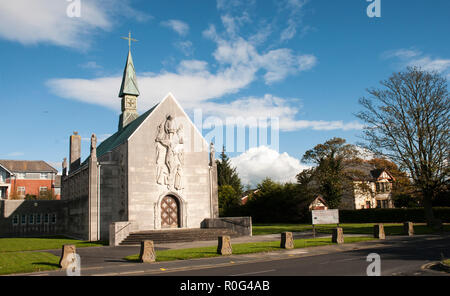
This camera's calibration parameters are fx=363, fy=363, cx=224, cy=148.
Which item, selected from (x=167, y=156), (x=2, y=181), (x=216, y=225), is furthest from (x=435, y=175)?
(x=2, y=181)

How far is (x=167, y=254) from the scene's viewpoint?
64.5ft

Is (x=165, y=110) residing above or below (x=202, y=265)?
above

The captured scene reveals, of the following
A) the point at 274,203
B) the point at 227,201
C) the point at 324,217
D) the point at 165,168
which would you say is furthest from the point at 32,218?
the point at 324,217

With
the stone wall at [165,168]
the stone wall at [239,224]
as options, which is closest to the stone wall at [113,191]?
the stone wall at [165,168]

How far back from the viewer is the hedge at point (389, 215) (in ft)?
141

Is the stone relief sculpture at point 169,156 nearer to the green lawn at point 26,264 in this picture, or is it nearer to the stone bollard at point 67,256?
the green lawn at point 26,264

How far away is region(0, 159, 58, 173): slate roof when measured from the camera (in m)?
75.5

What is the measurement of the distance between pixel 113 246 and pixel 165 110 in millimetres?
13255

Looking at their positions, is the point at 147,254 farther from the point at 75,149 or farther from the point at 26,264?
the point at 75,149

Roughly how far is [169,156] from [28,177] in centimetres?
5644

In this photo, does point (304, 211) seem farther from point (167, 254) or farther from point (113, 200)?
point (167, 254)

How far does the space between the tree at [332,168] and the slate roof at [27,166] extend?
5657cm

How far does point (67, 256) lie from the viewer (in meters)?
16.6
